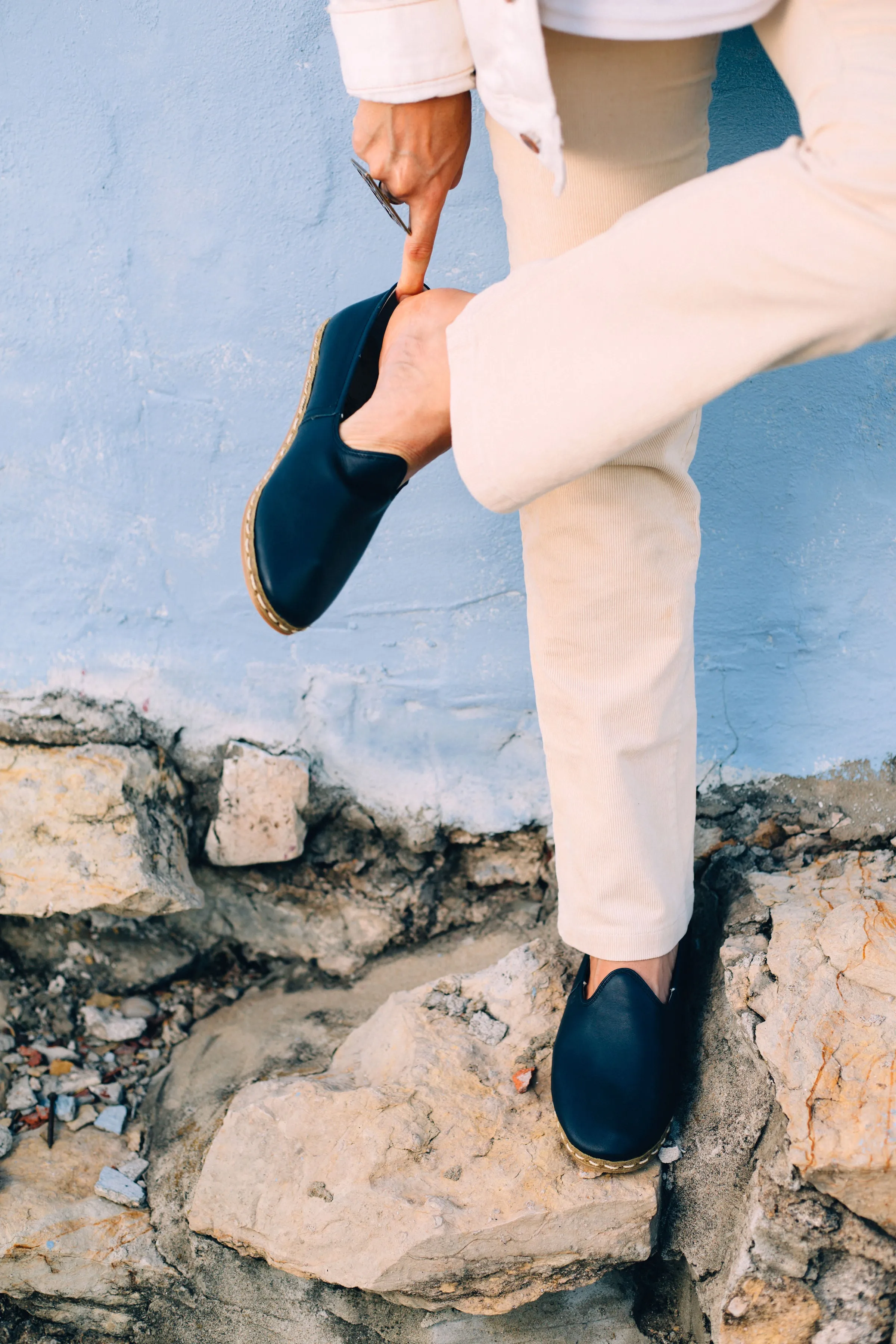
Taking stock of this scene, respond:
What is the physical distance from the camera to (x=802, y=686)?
4.96 ft

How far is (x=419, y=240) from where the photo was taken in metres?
1.13

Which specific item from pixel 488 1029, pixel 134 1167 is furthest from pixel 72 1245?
pixel 488 1029

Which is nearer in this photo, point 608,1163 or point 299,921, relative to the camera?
point 608,1163

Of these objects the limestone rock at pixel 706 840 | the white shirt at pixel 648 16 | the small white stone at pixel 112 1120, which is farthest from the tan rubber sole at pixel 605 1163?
the white shirt at pixel 648 16

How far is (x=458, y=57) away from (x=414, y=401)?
0.32 meters

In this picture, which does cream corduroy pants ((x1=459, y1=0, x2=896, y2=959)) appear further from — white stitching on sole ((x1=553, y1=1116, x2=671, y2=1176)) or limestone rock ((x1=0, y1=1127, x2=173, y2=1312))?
limestone rock ((x1=0, y1=1127, x2=173, y2=1312))

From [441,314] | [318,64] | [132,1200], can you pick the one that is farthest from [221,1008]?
[318,64]

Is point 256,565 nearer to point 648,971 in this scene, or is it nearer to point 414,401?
point 414,401

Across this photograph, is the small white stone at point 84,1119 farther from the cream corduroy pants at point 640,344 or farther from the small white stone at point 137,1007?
the cream corduroy pants at point 640,344

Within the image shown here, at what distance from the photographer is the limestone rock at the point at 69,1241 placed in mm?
1280

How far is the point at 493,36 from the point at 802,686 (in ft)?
3.22

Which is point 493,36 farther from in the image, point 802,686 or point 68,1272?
point 68,1272

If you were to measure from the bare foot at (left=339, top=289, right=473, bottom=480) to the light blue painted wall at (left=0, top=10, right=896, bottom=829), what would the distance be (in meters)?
0.35

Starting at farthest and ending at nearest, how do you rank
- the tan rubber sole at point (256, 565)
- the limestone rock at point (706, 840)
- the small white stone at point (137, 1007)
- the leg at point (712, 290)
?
the small white stone at point (137, 1007), the limestone rock at point (706, 840), the tan rubber sole at point (256, 565), the leg at point (712, 290)
